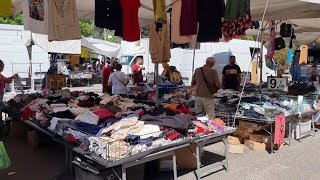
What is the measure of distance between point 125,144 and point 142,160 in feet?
1.00

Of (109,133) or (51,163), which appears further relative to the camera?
(51,163)

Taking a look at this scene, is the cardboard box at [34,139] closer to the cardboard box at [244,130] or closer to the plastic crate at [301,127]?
the cardboard box at [244,130]

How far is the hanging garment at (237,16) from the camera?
20.3 ft

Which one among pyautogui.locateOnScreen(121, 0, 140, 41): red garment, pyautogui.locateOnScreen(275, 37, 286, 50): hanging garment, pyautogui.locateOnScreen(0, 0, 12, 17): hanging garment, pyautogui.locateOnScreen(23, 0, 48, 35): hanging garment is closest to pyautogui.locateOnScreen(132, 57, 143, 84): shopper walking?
pyautogui.locateOnScreen(275, 37, 286, 50): hanging garment

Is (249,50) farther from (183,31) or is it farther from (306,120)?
(183,31)

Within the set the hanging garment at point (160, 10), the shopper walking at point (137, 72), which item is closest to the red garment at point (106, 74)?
the shopper walking at point (137, 72)

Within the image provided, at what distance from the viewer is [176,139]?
15.5 ft

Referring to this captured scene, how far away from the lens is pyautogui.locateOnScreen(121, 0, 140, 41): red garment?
636 centimetres

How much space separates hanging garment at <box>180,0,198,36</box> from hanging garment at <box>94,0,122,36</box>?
126cm

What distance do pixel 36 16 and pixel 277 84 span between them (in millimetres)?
6631

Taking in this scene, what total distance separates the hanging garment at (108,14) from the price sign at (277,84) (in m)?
5.01

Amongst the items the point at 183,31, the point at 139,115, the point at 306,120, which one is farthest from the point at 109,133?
the point at 306,120

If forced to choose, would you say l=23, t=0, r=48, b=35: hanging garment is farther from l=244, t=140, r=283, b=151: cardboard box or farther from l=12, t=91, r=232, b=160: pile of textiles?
l=244, t=140, r=283, b=151: cardboard box

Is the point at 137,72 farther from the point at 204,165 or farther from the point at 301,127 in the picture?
→ the point at 204,165
